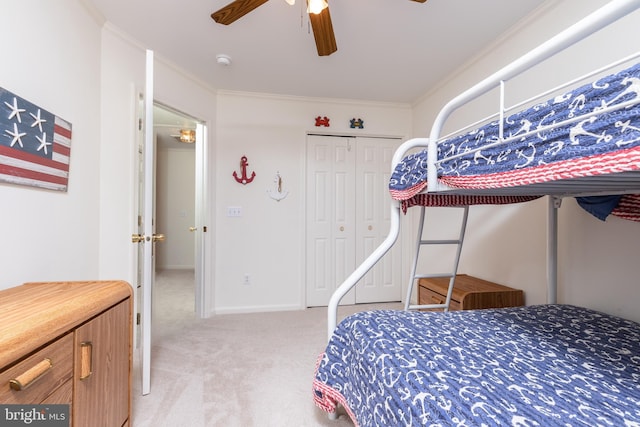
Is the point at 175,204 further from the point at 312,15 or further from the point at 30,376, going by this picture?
the point at 30,376

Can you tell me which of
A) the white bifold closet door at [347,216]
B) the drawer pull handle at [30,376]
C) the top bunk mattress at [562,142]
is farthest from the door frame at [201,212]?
the top bunk mattress at [562,142]

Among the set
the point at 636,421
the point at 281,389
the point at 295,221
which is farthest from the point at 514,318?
the point at 295,221

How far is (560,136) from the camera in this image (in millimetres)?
714

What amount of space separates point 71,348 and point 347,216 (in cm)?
275

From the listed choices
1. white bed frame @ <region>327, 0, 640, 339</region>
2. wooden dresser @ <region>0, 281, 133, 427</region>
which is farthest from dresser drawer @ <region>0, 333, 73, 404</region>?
white bed frame @ <region>327, 0, 640, 339</region>

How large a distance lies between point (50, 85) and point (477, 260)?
3.08 meters

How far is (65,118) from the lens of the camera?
5.30 ft

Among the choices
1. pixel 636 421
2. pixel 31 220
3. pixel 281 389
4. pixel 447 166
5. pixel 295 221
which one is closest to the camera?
pixel 636 421

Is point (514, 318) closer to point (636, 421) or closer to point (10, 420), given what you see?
point (636, 421)

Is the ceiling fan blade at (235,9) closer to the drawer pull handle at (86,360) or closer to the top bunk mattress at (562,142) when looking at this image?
the top bunk mattress at (562,142)

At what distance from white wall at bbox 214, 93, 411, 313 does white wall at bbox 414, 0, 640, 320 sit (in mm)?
1699

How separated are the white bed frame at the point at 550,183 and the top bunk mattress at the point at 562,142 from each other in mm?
43

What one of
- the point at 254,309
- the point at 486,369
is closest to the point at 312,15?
the point at 486,369

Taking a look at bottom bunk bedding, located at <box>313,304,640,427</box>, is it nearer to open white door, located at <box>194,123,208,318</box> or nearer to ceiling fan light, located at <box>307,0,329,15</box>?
ceiling fan light, located at <box>307,0,329,15</box>
